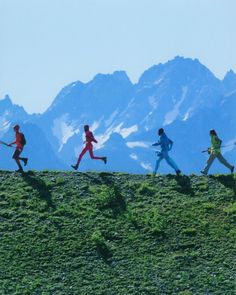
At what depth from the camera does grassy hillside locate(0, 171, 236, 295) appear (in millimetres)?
23828

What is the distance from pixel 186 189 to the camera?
32.0m

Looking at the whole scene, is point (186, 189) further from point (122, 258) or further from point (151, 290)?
point (151, 290)

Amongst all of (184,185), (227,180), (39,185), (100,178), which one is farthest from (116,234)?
(227,180)

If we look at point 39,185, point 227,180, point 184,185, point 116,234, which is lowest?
point 116,234

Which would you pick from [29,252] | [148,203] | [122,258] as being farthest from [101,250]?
[148,203]

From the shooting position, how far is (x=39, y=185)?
31906 mm

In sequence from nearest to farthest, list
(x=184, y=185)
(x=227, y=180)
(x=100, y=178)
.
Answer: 1. (x=184, y=185)
2. (x=227, y=180)
3. (x=100, y=178)

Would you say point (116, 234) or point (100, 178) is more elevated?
point (100, 178)

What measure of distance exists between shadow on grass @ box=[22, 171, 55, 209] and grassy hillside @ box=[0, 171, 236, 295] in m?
0.04

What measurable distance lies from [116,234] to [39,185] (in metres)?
6.01

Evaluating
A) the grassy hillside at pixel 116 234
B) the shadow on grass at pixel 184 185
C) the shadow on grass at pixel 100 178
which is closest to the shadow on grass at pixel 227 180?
the grassy hillside at pixel 116 234

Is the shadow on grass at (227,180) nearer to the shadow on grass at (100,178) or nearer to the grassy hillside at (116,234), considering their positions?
the grassy hillside at (116,234)

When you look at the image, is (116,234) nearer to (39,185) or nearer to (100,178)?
(39,185)

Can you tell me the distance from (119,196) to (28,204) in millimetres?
3923
